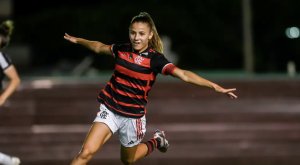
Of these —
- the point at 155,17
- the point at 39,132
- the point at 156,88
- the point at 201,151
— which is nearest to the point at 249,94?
the point at 156,88

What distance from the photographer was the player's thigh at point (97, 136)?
643 centimetres

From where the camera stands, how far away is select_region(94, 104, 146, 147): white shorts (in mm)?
6691

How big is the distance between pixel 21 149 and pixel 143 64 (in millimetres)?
4223

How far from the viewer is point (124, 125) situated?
691 cm

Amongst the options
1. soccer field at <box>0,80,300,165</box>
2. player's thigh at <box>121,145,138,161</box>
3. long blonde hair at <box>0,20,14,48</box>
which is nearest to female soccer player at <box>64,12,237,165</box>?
player's thigh at <box>121,145,138,161</box>

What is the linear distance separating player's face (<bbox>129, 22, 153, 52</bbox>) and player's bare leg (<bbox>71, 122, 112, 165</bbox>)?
0.82 metres

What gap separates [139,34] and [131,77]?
1.37 ft

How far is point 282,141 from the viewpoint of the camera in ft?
35.0

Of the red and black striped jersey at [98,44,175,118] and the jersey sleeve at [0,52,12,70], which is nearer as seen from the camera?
the red and black striped jersey at [98,44,175,118]

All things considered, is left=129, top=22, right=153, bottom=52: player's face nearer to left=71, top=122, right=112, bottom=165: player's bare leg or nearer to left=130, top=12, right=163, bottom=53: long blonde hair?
left=130, top=12, right=163, bottom=53: long blonde hair

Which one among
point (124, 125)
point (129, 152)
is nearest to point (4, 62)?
point (124, 125)

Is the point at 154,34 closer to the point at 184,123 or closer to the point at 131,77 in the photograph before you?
the point at 131,77

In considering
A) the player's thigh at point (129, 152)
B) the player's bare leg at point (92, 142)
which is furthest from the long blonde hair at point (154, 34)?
the player's thigh at point (129, 152)

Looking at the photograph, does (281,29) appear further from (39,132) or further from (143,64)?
(143,64)
